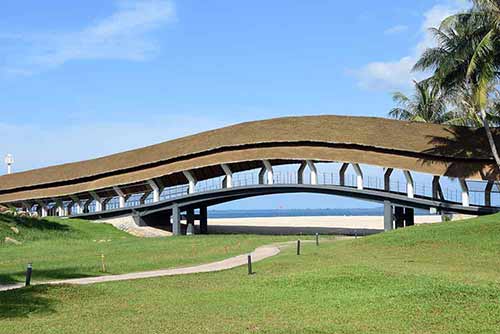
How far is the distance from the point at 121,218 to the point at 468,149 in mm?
28417

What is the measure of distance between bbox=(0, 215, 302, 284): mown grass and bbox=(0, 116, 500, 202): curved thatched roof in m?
6.34

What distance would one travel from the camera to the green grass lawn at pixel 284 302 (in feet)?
41.3

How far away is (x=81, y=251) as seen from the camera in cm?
3416

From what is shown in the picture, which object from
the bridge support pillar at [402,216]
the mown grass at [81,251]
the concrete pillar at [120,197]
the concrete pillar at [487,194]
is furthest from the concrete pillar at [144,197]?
the concrete pillar at [487,194]

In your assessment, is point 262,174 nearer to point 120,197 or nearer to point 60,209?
point 120,197

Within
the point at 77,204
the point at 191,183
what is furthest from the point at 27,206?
the point at 191,183

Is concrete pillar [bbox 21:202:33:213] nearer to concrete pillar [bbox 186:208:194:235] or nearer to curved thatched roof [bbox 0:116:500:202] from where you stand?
curved thatched roof [bbox 0:116:500:202]

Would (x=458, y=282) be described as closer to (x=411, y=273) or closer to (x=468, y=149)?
(x=411, y=273)

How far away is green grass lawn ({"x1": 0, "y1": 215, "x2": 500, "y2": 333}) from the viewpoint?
12.6 m

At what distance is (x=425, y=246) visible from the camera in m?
27.7

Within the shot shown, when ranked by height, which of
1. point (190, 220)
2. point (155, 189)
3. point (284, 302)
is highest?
point (155, 189)

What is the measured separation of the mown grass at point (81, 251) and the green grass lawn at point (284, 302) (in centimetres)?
556

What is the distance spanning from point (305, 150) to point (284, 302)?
3040cm

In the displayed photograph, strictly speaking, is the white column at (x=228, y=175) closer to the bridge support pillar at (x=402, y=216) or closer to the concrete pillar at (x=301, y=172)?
the concrete pillar at (x=301, y=172)
